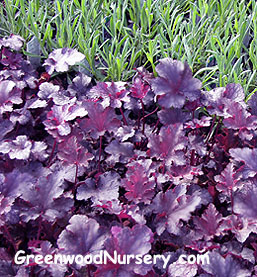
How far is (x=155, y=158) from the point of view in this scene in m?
1.71

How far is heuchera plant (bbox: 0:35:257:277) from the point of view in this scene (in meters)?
1.29

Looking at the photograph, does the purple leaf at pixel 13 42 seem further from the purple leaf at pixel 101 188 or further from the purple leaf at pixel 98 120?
the purple leaf at pixel 101 188

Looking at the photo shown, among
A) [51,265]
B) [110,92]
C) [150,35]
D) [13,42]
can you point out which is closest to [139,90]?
[110,92]

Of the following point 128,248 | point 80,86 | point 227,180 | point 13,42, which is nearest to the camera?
point 128,248

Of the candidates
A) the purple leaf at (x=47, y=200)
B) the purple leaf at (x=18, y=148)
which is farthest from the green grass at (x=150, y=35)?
the purple leaf at (x=47, y=200)

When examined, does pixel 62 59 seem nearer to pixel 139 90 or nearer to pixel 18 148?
pixel 139 90

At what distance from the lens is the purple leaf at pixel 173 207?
1.37 metres

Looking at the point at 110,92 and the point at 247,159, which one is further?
the point at 110,92

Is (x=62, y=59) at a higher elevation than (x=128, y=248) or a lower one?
higher

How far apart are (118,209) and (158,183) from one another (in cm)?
23

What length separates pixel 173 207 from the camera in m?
1.41

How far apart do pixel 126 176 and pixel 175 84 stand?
447 mm

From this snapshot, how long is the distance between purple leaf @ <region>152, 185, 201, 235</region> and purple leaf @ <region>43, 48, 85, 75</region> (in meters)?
0.79

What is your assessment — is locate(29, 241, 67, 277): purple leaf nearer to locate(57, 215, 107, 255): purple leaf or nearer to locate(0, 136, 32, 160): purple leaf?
locate(57, 215, 107, 255): purple leaf
